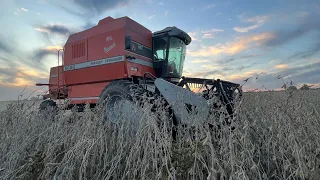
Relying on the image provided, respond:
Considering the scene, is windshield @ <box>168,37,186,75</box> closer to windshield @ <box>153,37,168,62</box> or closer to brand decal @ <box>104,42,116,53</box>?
windshield @ <box>153,37,168,62</box>

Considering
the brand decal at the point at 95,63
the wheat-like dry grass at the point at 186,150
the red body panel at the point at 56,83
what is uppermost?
the brand decal at the point at 95,63

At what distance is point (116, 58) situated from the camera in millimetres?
6258

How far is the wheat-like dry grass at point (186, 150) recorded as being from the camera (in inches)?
87.9

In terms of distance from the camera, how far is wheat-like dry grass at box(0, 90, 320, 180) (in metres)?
2.23

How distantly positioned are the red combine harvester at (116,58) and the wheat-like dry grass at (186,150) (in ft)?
8.45

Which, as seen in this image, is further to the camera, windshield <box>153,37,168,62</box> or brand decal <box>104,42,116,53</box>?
windshield <box>153,37,168,62</box>

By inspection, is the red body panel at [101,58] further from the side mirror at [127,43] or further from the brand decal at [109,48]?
the side mirror at [127,43]

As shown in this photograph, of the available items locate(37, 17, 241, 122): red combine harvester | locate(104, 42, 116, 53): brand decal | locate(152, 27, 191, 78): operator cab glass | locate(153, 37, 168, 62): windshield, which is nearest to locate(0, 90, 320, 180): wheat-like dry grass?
locate(37, 17, 241, 122): red combine harvester

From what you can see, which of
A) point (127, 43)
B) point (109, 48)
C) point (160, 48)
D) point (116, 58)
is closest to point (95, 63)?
point (109, 48)

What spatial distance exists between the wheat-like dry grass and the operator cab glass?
3.78 m

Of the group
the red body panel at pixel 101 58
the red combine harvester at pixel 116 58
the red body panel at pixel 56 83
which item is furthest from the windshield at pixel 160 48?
the red body panel at pixel 56 83

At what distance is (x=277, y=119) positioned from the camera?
9.04 feet

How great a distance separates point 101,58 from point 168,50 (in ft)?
6.20

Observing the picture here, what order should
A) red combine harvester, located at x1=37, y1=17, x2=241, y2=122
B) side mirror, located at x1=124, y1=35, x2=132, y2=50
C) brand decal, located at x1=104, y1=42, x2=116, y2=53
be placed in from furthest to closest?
brand decal, located at x1=104, y1=42, x2=116, y2=53
red combine harvester, located at x1=37, y1=17, x2=241, y2=122
side mirror, located at x1=124, y1=35, x2=132, y2=50
